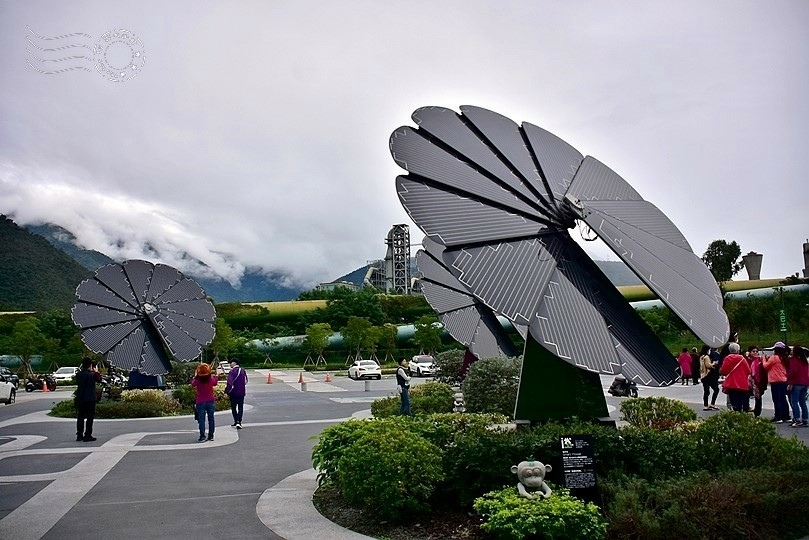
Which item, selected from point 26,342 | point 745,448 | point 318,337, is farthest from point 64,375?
point 745,448

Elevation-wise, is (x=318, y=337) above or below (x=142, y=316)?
below

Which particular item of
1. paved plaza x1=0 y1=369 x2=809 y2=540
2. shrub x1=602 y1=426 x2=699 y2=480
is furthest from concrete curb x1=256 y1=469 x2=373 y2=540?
shrub x1=602 y1=426 x2=699 y2=480

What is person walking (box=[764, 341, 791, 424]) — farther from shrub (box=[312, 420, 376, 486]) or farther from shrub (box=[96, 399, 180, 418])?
shrub (box=[96, 399, 180, 418])

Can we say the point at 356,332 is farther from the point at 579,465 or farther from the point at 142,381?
the point at 579,465

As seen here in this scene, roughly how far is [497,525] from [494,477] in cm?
137

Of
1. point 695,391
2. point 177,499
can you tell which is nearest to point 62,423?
point 177,499

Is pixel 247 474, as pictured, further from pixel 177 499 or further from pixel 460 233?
pixel 460 233

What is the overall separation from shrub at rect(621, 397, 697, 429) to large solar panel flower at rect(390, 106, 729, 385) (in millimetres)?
4071

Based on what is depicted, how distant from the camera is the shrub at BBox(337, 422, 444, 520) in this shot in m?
7.46

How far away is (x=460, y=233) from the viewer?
872cm

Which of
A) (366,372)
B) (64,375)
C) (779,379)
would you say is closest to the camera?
(779,379)

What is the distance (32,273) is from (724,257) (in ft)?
443

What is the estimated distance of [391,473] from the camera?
7.55 m

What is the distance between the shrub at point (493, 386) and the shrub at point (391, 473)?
27.3 ft
